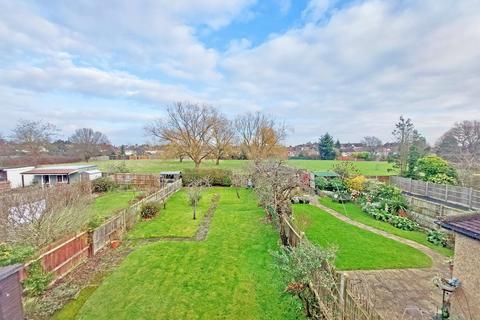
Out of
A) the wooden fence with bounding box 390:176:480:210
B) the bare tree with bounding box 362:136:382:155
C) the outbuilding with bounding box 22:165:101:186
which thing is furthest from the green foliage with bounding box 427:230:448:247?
the bare tree with bounding box 362:136:382:155

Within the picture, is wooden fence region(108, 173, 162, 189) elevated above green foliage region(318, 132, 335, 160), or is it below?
below

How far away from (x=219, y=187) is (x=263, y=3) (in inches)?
859

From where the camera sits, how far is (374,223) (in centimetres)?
1688

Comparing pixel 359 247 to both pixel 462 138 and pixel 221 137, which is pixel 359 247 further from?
pixel 462 138

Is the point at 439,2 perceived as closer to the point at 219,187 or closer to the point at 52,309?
the point at 52,309

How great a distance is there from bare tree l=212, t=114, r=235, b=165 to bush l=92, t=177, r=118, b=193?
668 inches

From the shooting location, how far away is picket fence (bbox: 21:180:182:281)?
8688 millimetres

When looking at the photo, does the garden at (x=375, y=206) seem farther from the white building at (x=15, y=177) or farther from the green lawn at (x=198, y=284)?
the white building at (x=15, y=177)

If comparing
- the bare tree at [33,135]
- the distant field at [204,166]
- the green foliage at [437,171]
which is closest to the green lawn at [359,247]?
the green foliage at [437,171]

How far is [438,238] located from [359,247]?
15.0ft

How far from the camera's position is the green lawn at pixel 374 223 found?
42.4 feet

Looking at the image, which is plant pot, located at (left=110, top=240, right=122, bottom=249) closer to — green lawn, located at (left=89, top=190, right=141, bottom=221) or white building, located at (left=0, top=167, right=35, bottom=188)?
green lawn, located at (left=89, top=190, right=141, bottom=221)

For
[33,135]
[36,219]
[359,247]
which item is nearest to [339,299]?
[359,247]

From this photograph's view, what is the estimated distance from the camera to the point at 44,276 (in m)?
8.16
